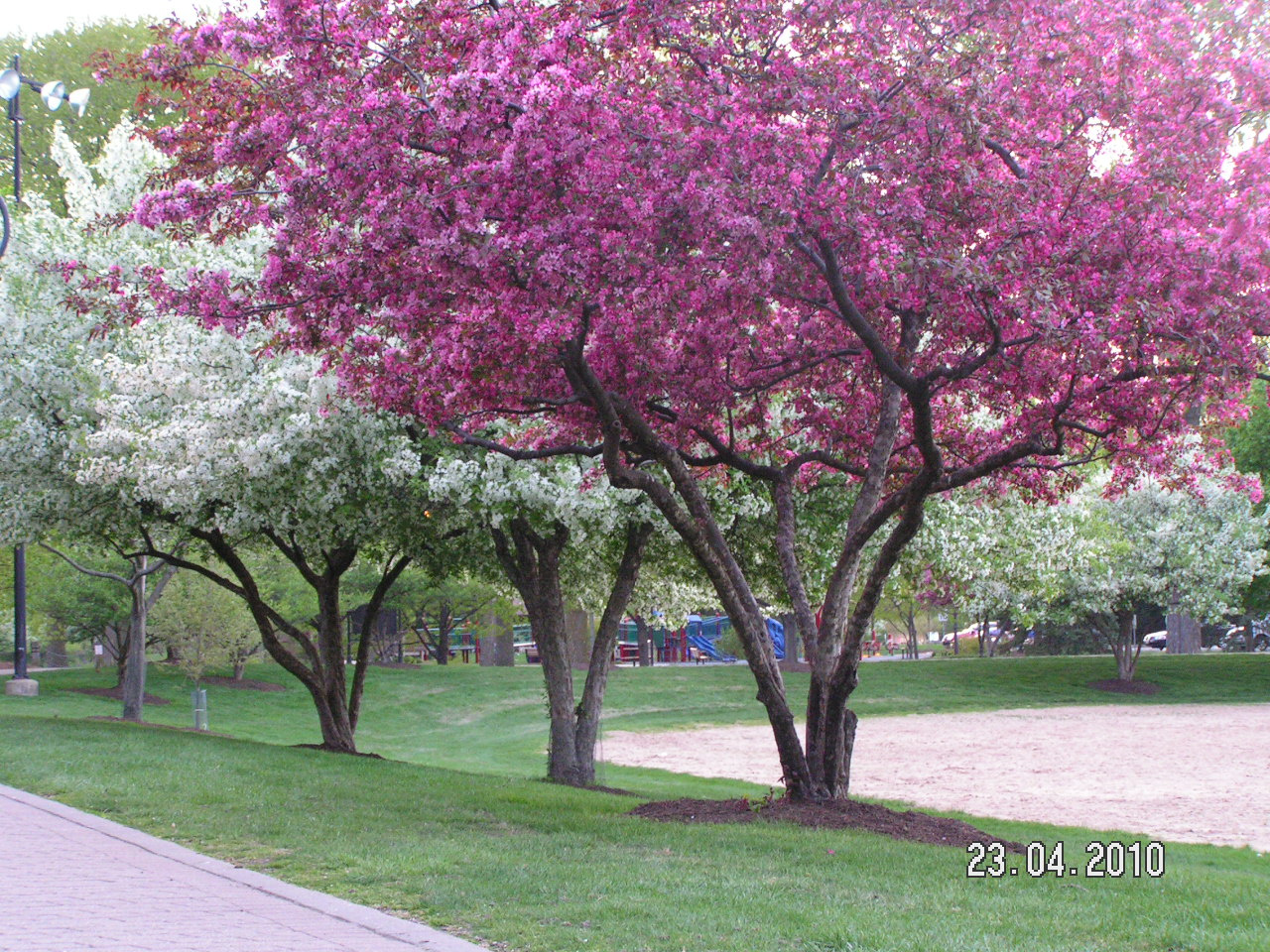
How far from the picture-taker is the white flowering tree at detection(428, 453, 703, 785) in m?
13.6

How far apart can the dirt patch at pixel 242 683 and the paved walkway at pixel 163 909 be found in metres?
29.3

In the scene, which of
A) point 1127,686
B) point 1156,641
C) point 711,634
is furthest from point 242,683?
point 1156,641

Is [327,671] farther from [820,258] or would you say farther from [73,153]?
[820,258]

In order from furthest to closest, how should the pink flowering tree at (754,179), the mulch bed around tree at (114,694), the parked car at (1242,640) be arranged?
the parked car at (1242,640) → the mulch bed around tree at (114,694) → the pink flowering tree at (754,179)

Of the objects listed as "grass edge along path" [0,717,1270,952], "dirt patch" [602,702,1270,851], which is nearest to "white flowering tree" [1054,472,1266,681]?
"dirt patch" [602,702,1270,851]

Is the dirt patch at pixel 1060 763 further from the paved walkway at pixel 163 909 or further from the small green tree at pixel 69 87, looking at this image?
the small green tree at pixel 69 87

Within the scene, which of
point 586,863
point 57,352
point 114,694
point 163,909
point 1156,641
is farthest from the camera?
point 1156,641

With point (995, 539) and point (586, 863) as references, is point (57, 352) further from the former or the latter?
point (995, 539)

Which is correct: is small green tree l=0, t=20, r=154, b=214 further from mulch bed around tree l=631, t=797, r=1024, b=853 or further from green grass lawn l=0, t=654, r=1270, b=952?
mulch bed around tree l=631, t=797, r=1024, b=853

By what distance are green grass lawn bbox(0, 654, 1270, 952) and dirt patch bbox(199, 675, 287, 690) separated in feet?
56.2

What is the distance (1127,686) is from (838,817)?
32853 millimetres

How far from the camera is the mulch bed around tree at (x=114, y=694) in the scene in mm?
33188

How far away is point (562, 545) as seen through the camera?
51.8 ft

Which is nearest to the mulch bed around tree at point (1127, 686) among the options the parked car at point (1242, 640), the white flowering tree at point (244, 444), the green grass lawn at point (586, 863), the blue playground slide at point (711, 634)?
the blue playground slide at point (711, 634)
